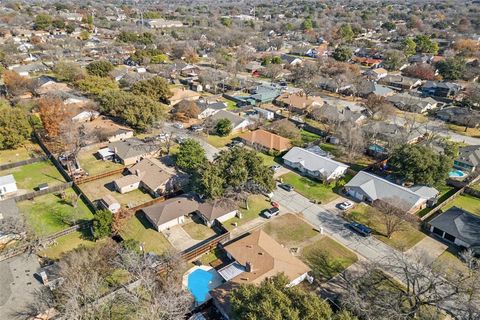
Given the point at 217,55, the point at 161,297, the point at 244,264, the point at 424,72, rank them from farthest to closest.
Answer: the point at 217,55
the point at 424,72
the point at 244,264
the point at 161,297

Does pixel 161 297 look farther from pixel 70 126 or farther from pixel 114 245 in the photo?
pixel 70 126

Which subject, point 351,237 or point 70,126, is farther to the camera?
point 70,126

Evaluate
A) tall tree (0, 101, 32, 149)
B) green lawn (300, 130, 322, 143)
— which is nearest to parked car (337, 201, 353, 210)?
green lawn (300, 130, 322, 143)

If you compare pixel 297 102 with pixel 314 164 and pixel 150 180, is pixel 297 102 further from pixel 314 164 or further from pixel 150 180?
pixel 150 180

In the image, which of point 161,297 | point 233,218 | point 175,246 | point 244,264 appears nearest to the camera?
point 161,297

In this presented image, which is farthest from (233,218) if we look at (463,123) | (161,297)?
(463,123)

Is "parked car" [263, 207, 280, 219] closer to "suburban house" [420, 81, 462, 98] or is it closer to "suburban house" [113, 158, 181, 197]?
"suburban house" [113, 158, 181, 197]
